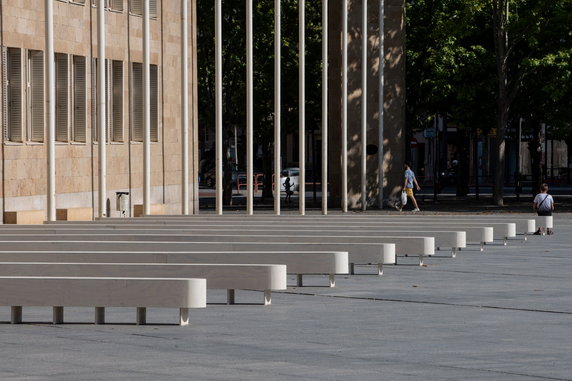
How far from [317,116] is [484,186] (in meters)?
19.5

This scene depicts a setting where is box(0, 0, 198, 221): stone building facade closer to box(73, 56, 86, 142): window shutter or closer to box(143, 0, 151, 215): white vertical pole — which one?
box(73, 56, 86, 142): window shutter

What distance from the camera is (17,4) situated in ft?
110

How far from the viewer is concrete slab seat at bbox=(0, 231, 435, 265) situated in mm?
21969

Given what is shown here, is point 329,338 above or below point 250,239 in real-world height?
below

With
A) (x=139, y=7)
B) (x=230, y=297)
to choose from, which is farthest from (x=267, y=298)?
(x=139, y=7)

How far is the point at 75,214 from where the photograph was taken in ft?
106

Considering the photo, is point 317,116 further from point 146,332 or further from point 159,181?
point 146,332

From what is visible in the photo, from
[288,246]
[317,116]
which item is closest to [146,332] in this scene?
[288,246]

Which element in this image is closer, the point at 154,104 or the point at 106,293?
the point at 106,293

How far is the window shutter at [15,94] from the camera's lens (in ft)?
112

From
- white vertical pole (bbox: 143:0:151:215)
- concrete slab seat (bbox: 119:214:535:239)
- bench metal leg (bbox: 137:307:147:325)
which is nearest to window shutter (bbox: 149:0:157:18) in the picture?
white vertical pole (bbox: 143:0:151:215)

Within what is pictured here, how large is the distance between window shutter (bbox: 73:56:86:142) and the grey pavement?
18309 millimetres

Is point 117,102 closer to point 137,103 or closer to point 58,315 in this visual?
point 137,103

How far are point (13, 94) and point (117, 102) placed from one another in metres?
6.97
